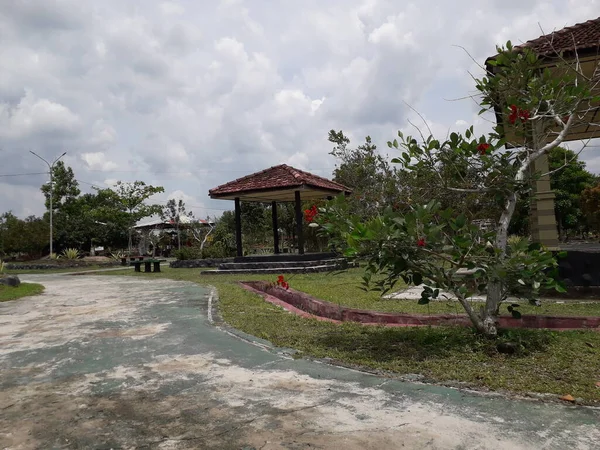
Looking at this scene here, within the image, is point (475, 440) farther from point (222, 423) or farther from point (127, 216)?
point (127, 216)

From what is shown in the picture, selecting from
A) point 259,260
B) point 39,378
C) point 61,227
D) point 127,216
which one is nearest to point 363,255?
point 39,378

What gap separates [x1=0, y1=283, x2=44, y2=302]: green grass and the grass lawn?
721 centimetres

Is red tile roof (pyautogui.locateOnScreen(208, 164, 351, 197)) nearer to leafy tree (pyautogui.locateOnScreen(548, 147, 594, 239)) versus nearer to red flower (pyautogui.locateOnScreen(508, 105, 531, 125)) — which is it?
red flower (pyautogui.locateOnScreen(508, 105, 531, 125))

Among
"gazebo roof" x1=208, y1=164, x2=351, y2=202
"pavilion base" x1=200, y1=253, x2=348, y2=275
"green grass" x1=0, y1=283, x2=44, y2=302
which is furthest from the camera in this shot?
"gazebo roof" x1=208, y1=164, x2=351, y2=202

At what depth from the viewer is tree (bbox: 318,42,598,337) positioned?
4.15 meters

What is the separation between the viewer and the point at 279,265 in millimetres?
16344

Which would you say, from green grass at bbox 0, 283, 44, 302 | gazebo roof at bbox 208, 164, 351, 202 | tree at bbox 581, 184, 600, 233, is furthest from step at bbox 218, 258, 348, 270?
tree at bbox 581, 184, 600, 233

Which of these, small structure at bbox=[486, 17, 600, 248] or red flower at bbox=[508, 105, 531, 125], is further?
small structure at bbox=[486, 17, 600, 248]

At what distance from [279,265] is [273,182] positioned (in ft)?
10.0

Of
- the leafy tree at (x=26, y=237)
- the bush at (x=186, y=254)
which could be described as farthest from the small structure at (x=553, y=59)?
the leafy tree at (x=26, y=237)

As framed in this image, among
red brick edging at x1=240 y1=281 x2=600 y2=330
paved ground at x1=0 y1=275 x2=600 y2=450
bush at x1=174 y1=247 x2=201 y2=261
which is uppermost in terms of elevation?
bush at x1=174 y1=247 x2=201 y2=261

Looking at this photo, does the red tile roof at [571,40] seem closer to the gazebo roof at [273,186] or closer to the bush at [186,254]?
the gazebo roof at [273,186]

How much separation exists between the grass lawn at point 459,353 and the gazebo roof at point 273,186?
1026cm

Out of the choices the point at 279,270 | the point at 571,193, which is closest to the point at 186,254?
the point at 279,270
